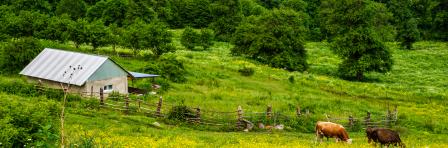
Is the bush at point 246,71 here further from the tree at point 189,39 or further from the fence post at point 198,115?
the fence post at point 198,115

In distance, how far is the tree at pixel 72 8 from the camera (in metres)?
107

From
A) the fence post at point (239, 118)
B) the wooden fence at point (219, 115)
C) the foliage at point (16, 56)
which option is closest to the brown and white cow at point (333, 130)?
the wooden fence at point (219, 115)

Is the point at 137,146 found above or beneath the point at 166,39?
beneath

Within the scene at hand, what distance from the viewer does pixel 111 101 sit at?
131ft

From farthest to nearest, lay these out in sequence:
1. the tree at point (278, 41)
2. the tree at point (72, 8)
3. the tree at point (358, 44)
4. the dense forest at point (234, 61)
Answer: the tree at point (72, 8) → the tree at point (278, 41) → the tree at point (358, 44) → the dense forest at point (234, 61)

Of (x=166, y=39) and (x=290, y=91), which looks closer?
(x=290, y=91)

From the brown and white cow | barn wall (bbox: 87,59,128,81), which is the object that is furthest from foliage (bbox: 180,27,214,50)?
the brown and white cow

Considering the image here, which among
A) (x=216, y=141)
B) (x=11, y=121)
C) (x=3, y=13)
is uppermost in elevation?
(x=3, y=13)

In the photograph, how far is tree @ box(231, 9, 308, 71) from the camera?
72.9m

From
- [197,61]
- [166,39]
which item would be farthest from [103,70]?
[197,61]

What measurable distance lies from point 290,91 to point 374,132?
85.9ft

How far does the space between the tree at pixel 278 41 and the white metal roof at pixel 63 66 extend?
34.1m

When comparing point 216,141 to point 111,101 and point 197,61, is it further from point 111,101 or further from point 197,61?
point 197,61

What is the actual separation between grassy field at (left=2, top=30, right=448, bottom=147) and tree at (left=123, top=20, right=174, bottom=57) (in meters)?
2.42
